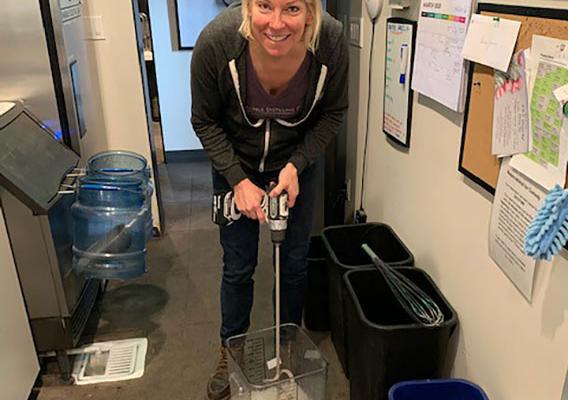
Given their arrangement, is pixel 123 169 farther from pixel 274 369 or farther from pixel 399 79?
pixel 399 79

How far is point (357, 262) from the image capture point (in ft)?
6.86

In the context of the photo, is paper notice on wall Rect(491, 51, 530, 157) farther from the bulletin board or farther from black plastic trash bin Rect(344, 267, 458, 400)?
black plastic trash bin Rect(344, 267, 458, 400)

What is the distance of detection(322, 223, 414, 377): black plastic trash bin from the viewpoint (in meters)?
1.90

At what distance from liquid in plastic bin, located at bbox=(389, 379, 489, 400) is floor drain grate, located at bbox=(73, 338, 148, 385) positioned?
39.5 inches

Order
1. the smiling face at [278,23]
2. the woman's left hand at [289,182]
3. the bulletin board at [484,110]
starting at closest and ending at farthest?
the bulletin board at [484,110] → the smiling face at [278,23] → the woman's left hand at [289,182]

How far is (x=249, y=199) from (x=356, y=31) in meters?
A: 1.13

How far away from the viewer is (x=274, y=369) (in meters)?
1.75

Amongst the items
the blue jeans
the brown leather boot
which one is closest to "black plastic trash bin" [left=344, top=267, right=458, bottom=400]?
the blue jeans

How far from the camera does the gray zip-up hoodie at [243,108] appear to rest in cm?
149

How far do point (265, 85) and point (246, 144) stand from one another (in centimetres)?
20

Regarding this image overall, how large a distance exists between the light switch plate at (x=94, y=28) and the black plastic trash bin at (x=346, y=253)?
1.47m

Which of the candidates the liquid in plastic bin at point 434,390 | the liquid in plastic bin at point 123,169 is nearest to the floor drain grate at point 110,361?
the liquid in plastic bin at point 123,169

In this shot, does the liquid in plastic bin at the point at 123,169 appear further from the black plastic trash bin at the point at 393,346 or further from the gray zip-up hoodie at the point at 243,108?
the black plastic trash bin at the point at 393,346

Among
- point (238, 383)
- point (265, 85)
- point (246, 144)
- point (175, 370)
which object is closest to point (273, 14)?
point (265, 85)
